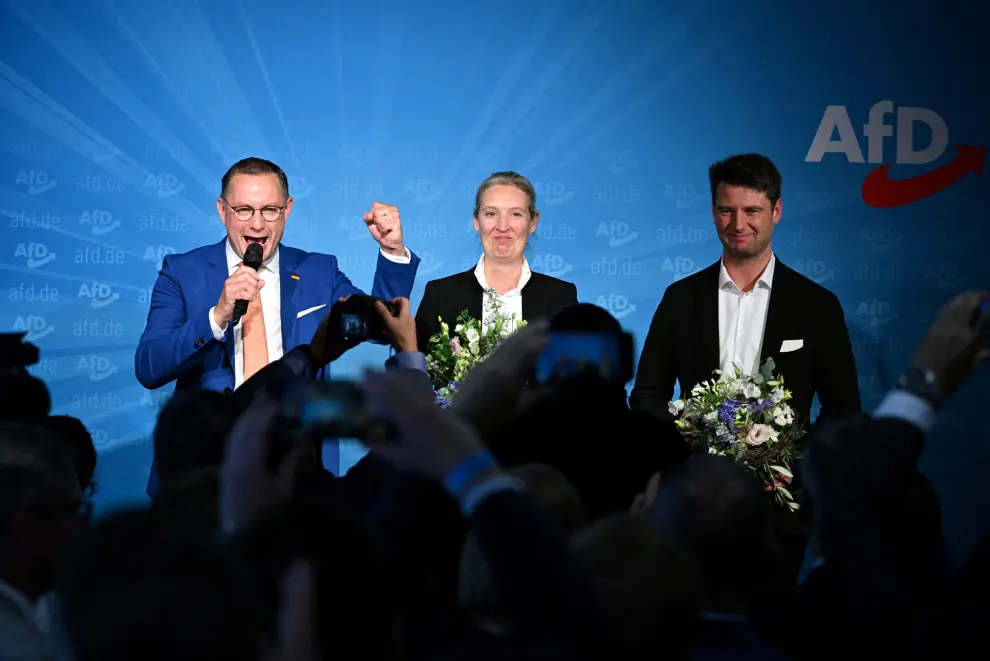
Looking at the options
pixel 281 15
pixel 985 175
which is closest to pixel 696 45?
pixel 985 175

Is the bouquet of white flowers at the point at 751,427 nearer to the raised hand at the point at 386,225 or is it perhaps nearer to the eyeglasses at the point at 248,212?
the raised hand at the point at 386,225

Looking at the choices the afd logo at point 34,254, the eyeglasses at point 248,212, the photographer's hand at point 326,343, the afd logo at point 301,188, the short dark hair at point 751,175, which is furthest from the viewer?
the afd logo at point 301,188

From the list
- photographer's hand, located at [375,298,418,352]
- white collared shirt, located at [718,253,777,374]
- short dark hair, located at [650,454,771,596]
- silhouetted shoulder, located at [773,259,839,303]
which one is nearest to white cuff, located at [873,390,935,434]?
short dark hair, located at [650,454,771,596]

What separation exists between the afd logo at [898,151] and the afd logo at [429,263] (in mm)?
2029

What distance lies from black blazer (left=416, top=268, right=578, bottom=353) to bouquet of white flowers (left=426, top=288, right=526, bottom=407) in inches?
11.5

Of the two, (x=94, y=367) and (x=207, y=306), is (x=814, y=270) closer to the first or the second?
(x=207, y=306)

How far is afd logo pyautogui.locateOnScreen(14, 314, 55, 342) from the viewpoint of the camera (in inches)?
226

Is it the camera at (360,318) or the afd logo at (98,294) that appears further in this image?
the afd logo at (98,294)

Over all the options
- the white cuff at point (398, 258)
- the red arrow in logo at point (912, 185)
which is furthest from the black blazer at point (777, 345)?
the red arrow in logo at point (912, 185)

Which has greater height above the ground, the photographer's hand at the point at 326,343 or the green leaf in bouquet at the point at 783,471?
the photographer's hand at the point at 326,343

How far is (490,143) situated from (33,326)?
8.10 ft

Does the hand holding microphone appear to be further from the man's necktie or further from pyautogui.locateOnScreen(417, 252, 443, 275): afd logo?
pyautogui.locateOnScreen(417, 252, 443, 275): afd logo

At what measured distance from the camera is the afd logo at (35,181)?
5.74 metres

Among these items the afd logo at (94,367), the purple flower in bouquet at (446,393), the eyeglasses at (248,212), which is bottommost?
the purple flower in bouquet at (446,393)
